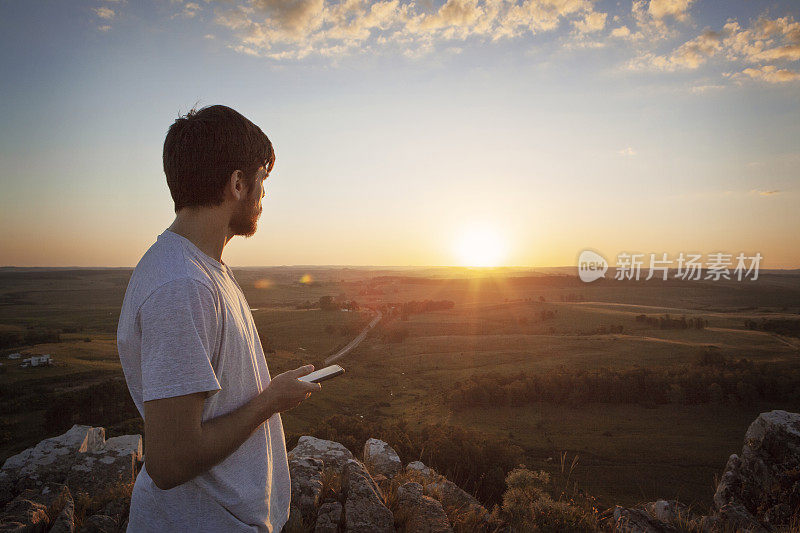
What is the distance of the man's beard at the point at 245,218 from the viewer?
179 cm

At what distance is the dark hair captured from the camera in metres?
1.59

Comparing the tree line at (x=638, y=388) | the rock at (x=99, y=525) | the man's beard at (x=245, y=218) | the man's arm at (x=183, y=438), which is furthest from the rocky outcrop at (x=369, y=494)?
the tree line at (x=638, y=388)

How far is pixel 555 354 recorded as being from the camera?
3691cm

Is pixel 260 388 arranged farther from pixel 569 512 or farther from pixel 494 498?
pixel 494 498

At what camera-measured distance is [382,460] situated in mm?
8328

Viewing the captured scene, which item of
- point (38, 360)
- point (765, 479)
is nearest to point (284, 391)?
point (765, 479)

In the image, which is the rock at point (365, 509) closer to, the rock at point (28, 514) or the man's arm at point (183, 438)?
the rock at point (28, 514)

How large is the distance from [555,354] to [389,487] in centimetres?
3506

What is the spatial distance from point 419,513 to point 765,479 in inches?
246

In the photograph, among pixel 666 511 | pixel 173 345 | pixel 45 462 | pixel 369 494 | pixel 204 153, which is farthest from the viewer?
pixel 45 462

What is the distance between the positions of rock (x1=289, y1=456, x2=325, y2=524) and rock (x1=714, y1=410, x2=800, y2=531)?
598 cm

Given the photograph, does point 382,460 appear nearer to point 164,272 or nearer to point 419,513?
point 419,513

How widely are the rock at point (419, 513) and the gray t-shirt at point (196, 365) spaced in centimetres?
→ 324

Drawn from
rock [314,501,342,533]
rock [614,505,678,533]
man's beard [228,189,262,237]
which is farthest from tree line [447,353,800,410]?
man's beard [228,189,262,237]
